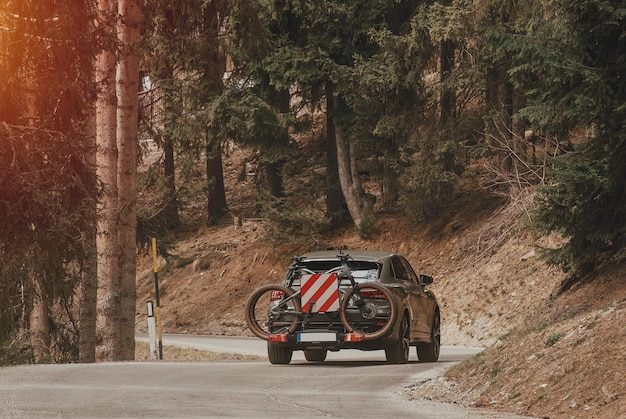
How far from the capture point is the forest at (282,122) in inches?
731

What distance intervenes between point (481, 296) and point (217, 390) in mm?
17634

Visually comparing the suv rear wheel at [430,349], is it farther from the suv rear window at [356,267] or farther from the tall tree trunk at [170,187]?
the tall tree trunk at [170,187]

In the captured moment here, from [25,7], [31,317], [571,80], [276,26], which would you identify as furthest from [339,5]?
[571,80]

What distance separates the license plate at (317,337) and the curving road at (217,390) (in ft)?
1.40

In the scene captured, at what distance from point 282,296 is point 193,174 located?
2294cm

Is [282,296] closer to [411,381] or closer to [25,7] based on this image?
[411,381]

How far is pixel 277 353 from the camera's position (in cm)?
1895

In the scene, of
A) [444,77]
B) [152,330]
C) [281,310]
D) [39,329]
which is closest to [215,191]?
[444,77]

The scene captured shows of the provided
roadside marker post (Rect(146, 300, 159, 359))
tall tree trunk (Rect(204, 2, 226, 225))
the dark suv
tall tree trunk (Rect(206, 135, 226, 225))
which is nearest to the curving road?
the dark suv

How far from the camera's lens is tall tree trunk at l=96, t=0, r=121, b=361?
978 inches

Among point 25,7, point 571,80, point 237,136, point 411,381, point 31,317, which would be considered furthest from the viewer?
point 237,136

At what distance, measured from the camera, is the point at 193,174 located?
4106 centimetres

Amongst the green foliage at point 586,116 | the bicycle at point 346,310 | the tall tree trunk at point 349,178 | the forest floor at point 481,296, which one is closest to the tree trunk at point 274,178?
the forest floor at point 481,296

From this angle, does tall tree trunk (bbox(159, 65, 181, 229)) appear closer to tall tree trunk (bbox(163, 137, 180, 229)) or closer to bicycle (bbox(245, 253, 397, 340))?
tall tree trunk (bbox(163, 137, 180, 229))
